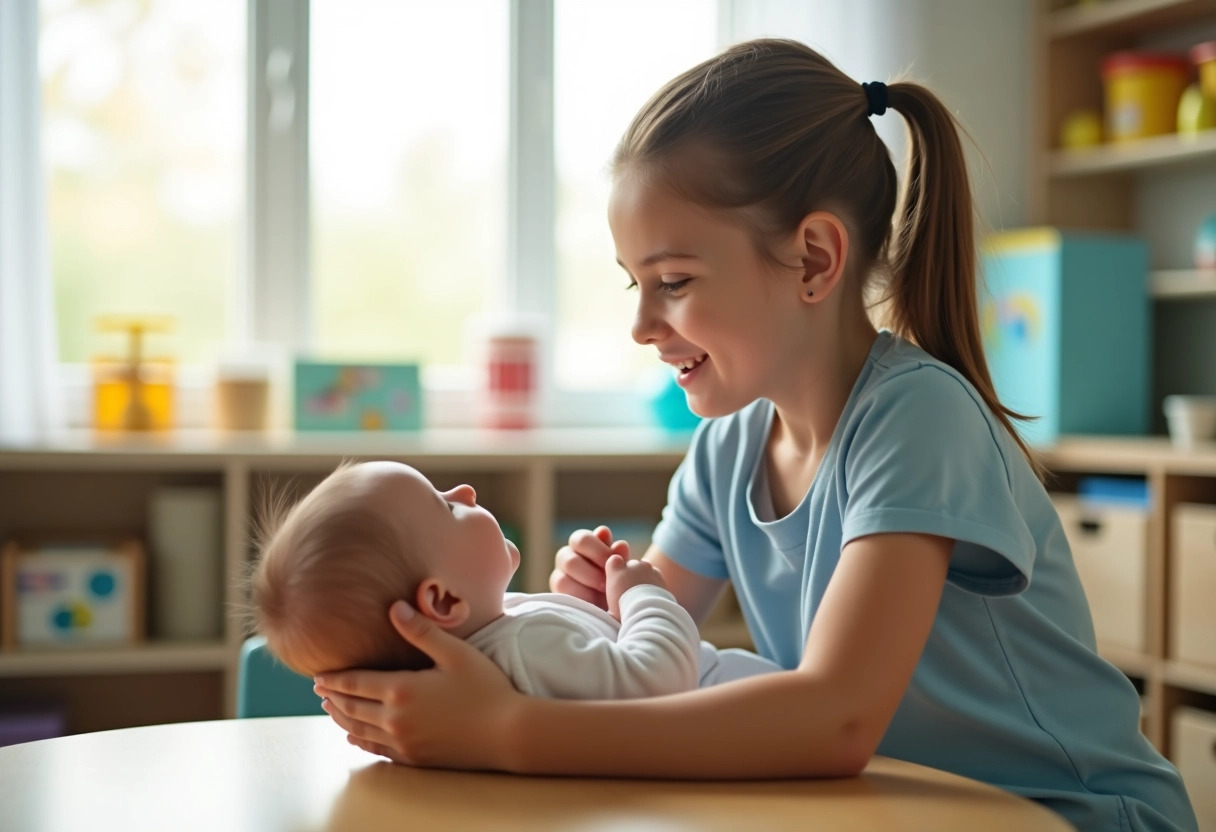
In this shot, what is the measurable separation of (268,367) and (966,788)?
2006 mm

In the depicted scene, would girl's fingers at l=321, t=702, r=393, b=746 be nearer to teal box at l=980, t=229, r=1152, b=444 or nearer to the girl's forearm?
the girl's forearm

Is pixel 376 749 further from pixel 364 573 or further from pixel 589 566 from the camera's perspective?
pixel 589 566

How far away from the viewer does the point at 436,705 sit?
85 centimetres

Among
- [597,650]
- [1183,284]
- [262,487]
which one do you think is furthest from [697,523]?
[1183,284]

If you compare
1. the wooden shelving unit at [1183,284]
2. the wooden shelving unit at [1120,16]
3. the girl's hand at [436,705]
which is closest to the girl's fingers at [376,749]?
the girl's hand at [436,705]

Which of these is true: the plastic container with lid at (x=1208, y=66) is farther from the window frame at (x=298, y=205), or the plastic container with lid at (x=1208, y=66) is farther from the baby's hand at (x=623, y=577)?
the baby's hand at (x=623, y=577)

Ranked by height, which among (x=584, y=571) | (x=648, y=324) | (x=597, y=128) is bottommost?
(x=584, y=571)

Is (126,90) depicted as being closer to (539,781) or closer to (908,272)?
(908,272)

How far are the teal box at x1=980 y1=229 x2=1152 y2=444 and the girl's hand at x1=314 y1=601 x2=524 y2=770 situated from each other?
6.82ft

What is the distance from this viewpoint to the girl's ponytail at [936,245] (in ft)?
3.70

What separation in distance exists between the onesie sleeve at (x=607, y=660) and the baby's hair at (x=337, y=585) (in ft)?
0.30

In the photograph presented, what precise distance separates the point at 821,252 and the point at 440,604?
1.49 ft

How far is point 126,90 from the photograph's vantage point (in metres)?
2.68

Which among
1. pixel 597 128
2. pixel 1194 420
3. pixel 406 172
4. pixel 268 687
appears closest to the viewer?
pixel 268 687
